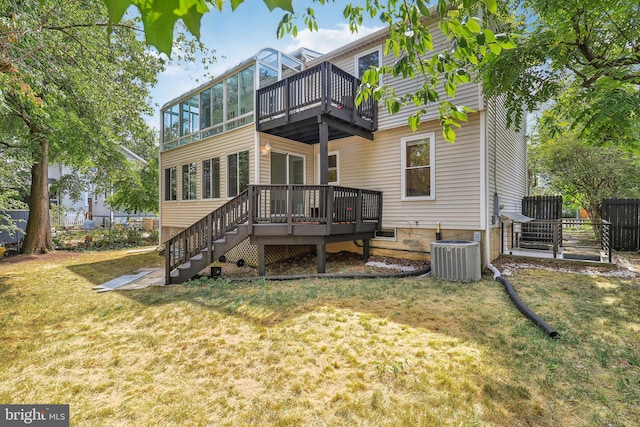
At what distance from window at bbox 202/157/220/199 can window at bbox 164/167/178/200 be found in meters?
2.14

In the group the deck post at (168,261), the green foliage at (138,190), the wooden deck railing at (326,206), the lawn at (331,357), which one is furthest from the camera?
the green foliage at (138,190)

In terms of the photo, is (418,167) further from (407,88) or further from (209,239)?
(209,239)

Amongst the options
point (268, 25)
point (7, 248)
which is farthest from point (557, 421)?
point (7, 248)

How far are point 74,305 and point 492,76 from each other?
27.3 ft

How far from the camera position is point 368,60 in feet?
28.6

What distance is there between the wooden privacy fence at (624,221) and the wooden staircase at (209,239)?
11691 millimetres

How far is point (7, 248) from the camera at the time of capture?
1123 centimetres

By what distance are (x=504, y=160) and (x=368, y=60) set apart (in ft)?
16.3

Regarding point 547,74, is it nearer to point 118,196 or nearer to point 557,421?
point 557,421

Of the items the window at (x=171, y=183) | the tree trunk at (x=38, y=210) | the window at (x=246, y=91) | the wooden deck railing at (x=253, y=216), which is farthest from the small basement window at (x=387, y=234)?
the tree trunk at (x=38, y=210)

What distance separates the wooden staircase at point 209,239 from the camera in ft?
21.8

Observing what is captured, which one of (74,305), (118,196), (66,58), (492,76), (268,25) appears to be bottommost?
(74,305)

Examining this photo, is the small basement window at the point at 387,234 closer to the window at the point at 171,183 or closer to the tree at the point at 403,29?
the tree at the point at 403,29

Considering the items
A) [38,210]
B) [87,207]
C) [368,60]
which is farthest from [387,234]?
[87,207]
